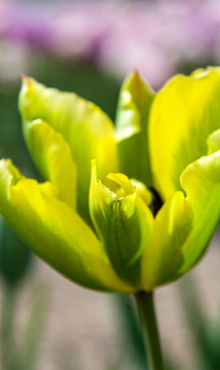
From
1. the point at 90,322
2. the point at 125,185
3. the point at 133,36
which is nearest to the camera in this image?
the point at 125,185

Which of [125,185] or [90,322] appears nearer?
[125,185]

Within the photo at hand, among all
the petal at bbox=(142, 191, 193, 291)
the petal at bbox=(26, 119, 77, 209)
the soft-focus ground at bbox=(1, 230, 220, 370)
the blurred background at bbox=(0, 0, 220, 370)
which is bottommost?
the soft-focus ground at bbox=(1, 230, 220, 370)

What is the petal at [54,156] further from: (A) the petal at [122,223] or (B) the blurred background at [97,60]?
(B) the blurred background at [97,60]

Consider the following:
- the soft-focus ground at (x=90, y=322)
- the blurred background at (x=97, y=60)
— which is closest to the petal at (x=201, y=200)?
the blurred background at (x=97, y=60)

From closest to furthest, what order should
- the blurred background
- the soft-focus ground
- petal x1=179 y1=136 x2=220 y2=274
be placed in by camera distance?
1. petal x1=179 y1=136 x2=220 y2=274
2. the blurred background
3. the soft-focus ground

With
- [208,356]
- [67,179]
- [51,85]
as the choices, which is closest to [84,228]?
[67,179]

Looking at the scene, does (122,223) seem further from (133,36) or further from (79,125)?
(133,36)

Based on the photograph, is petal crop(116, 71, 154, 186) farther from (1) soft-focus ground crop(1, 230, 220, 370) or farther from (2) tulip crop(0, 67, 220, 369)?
(1) soft-focus ground crop(1, 230, 220, 370)

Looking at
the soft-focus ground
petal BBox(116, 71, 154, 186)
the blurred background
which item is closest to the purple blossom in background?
the blurred background

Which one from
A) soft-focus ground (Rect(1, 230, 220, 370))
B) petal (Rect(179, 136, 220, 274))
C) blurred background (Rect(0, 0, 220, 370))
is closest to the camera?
petal (Rect(179, 136, 220, 274))

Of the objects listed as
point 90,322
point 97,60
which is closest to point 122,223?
point 97,60
